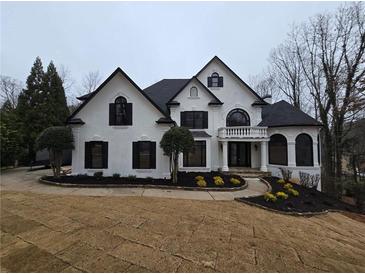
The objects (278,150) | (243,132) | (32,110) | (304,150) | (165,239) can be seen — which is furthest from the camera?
(32,110)

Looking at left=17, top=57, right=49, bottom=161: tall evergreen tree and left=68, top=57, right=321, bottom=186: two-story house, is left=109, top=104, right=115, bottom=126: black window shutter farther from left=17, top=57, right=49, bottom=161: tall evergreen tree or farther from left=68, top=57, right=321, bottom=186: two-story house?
left=17, top=57, right=49, bottom=161: tall evergreen tree

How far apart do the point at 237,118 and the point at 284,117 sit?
3.61 metres

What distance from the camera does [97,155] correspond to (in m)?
12.6

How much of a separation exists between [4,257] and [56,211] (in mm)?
2376

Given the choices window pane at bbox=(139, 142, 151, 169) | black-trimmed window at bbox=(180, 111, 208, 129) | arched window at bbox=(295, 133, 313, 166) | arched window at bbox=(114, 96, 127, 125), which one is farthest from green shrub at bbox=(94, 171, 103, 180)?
arched window at bbox=(295, 133, 313, 166)

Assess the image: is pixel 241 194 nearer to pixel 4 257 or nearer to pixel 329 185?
pixel 4 257

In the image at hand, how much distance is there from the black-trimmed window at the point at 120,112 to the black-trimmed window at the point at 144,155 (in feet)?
5.30

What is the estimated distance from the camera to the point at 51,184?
1061 cm

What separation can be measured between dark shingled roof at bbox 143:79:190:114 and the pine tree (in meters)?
9.28

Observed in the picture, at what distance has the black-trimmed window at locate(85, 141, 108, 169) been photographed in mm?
12500

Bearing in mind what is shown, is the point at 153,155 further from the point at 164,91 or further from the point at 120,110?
the point at 164,91

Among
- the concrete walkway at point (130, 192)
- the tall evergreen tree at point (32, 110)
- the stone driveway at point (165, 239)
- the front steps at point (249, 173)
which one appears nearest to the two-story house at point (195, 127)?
the front steps at point (249, 173)

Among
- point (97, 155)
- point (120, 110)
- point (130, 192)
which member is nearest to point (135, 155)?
point (97, 155)

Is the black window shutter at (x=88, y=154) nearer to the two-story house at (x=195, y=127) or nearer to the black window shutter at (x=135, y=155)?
the two-story house at (x=195, y=127)
